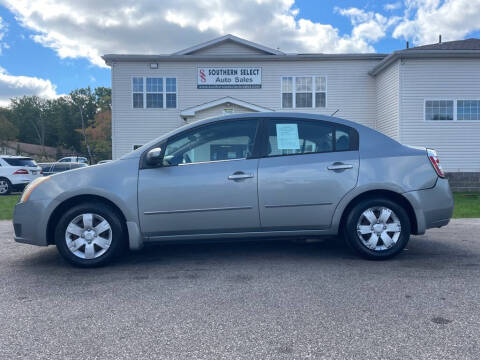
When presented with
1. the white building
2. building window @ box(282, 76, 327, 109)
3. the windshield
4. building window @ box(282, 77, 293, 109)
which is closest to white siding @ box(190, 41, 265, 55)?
the white building

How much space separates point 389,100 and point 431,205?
12.8m

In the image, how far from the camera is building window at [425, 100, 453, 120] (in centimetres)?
1540

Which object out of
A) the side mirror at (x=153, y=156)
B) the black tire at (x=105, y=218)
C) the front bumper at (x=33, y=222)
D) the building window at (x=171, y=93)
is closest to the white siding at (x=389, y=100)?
the building window at (x=171, y=93)

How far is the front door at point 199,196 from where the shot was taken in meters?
4.25

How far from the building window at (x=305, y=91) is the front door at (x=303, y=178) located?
13408mm

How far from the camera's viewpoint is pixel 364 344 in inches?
100

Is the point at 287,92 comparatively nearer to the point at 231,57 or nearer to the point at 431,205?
the point at 231,57

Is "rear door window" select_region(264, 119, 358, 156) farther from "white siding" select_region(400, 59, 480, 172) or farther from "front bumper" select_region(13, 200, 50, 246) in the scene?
"white siding" select_region(400, 59, 480, 172)

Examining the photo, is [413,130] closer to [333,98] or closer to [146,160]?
[333,98]

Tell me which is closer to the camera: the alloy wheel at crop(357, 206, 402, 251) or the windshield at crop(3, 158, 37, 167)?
the alloy wheel at crop(357, 206, 402, 251)

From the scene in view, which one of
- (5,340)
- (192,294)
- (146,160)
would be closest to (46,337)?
(5,340)

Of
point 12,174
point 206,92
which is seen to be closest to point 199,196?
point 12,174

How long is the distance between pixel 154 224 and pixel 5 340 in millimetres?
1852

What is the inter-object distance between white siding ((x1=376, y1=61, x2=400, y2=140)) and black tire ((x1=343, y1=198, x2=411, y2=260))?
12031 millimetres
